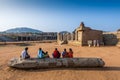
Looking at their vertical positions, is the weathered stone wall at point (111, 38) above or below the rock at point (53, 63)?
above

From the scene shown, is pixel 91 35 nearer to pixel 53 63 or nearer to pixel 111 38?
pixel 111 38

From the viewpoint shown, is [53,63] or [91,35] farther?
[91,35]

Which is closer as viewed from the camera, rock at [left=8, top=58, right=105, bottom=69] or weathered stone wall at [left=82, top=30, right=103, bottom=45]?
rock at [left=8, top=58, right=105, bottom=69]

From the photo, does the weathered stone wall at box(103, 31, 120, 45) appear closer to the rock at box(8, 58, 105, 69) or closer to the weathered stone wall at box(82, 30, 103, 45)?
the weathered stone wall at box(82, 30, 103, 45)

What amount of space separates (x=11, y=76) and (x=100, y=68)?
5.79 meters

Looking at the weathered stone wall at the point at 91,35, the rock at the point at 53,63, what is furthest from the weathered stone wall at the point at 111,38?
the rock at the point at 53,63

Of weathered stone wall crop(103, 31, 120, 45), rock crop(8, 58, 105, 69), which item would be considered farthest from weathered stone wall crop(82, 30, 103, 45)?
rock crop(8, 58, 105, 69)

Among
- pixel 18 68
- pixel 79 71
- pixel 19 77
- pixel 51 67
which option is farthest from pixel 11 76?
→ pixel 79 71

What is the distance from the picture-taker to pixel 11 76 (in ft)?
34.1

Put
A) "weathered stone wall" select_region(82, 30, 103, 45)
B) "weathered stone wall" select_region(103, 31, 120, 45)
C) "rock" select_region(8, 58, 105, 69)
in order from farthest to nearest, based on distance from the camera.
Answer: "weathered stone wall" select_region(103, 31, 120, 45) → "weathered stone wall" select_region(82, 30, 103, 45) → "rock" select_region(8, 58, 105, 69)

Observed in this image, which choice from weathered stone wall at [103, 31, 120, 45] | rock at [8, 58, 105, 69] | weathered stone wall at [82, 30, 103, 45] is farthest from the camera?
weathered stone wall at [103, 31, 120, 45]

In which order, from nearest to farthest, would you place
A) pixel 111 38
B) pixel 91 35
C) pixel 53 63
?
pixel 53 63
pixel 91 35
pixel 111 38

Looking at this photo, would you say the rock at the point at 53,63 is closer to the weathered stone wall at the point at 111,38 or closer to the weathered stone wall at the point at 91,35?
the weathered stone wall at the point at 91,35

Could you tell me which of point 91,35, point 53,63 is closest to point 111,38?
point 91,35
